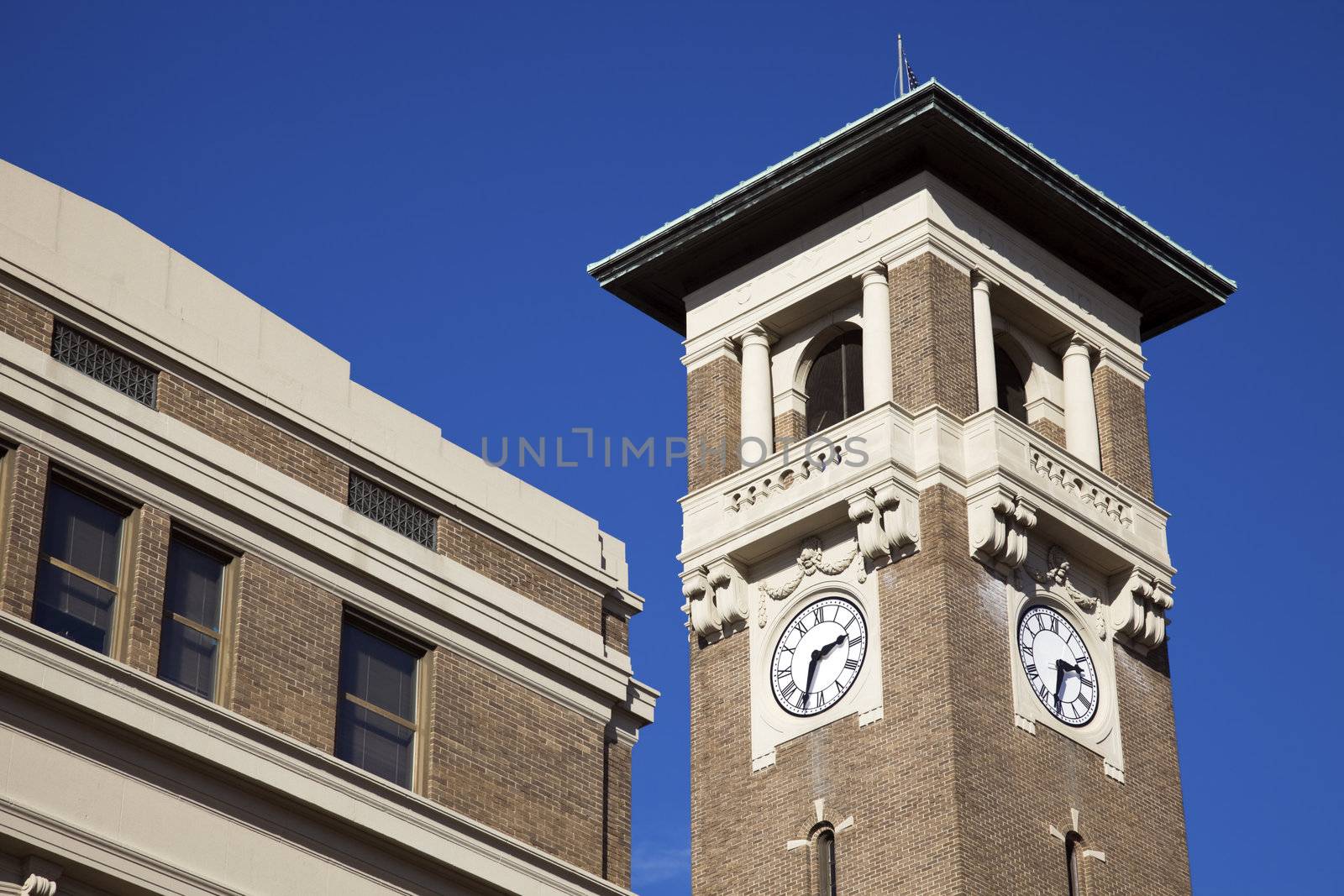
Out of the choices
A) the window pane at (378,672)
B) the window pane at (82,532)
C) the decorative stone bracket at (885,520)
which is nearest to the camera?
the window pane at (82,532)

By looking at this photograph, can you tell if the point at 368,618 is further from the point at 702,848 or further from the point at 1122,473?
the point at 1122,473

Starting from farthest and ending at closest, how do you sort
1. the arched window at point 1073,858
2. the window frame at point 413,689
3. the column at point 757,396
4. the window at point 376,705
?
1. the column at point 757,396
2. the arched window at point 1073,858
3. the window frame at point 413,689
4. the window at point 376,705

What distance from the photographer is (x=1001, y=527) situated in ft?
151

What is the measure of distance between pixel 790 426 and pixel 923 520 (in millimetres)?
5208

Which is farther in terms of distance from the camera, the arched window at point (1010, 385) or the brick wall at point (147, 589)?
the arched window at point (1010, 385)

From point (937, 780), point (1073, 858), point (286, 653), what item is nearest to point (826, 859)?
point (937, 780)

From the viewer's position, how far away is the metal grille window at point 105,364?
2359 centimetres

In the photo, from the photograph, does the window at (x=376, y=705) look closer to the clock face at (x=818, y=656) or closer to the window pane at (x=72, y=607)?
the window pane at (x=72, y=607)

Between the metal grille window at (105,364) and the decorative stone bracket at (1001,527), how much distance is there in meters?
23.9

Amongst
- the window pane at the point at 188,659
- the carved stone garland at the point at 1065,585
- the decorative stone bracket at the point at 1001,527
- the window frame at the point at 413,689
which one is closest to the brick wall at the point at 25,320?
the window pane at the point at 188,659

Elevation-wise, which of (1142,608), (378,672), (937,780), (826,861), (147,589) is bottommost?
(147,589)

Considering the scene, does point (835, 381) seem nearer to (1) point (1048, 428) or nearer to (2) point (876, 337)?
(2) point (876, 337)

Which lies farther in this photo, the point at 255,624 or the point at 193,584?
the point at 255,624

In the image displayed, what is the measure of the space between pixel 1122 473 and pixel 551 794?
2611 cm
